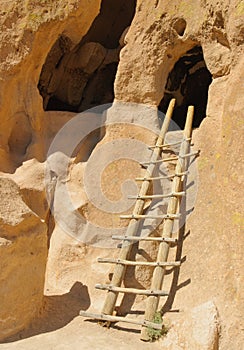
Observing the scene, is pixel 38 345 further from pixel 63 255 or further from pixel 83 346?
pixel 63 255

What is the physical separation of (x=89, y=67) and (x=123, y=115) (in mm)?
2826

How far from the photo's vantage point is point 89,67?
28.4 ft

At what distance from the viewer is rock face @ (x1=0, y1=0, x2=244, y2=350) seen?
4078 millimetres

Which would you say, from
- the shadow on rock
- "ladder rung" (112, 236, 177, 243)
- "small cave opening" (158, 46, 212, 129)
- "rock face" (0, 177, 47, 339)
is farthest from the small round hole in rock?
the shadow on rock

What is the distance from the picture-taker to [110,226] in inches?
221

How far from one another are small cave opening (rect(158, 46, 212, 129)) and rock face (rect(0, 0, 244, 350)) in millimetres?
20

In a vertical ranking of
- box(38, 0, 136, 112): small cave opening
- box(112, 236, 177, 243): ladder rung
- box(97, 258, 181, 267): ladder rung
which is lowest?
box(97, 258, 181, 267): ladder rung

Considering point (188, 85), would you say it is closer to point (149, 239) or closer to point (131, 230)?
point (131, 230)

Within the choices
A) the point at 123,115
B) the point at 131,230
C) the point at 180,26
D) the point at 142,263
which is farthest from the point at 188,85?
the point at 142,263

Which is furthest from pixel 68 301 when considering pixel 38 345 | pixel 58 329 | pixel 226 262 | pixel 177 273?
pixel 226 262

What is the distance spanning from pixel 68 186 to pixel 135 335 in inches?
111

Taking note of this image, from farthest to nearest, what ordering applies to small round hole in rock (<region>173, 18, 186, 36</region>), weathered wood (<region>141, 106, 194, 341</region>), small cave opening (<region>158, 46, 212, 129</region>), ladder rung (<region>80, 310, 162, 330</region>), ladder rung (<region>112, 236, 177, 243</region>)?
1. small cave opening (<region>158, 46, 212, 129</region>)
2. small round hole in rock (<region>173, 18, 186, 36</region>)
3. ladder rung (<region>112, 236, 177, 243</region>)
4. weathered wood (<region>141, 106, 194, 341</region>)
5. ladder rung (<region>80, 310, 162, 330</region>)

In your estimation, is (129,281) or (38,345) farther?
(129,281)

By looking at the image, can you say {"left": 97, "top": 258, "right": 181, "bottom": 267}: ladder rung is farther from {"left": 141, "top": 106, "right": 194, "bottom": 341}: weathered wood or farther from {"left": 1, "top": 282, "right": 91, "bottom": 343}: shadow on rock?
{"left": 1, "top": 282, "right": 91, "bottom": 343}: shadow on rock
